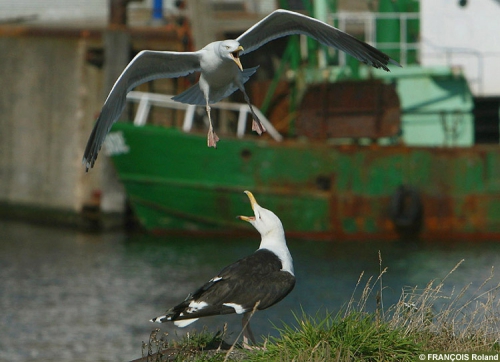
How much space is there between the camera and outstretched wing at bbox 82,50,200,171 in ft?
25.2

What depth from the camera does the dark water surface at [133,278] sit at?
494 inches

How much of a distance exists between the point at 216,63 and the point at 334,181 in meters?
11.0

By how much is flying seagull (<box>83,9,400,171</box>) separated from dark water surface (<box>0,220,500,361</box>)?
4363 millimetres

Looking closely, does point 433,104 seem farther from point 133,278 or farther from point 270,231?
point 270,231

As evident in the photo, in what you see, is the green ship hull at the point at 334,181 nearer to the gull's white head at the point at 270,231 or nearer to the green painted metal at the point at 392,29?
the green painted metal at the point at 392,29

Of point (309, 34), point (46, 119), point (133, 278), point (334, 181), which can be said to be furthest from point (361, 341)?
point (46, 119)

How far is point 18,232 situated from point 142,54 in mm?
14194

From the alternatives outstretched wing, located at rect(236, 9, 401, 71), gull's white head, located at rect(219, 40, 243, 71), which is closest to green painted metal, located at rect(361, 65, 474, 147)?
outstretched wing, located at rect(236, 9, 401, 71)

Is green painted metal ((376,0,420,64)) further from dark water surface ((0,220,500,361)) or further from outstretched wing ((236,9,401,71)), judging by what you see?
outstretched wing ((236,9,401,71))

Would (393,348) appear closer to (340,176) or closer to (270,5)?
(340,176)

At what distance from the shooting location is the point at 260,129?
7.81 metres

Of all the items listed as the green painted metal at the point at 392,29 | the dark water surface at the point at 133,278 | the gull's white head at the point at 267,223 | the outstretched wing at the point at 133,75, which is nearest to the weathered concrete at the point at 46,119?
the dark water surface at the point at 133,278

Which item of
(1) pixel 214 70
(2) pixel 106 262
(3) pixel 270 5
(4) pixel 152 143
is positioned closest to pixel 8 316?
(2) pixel 106 262

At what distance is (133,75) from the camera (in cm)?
A: 820
